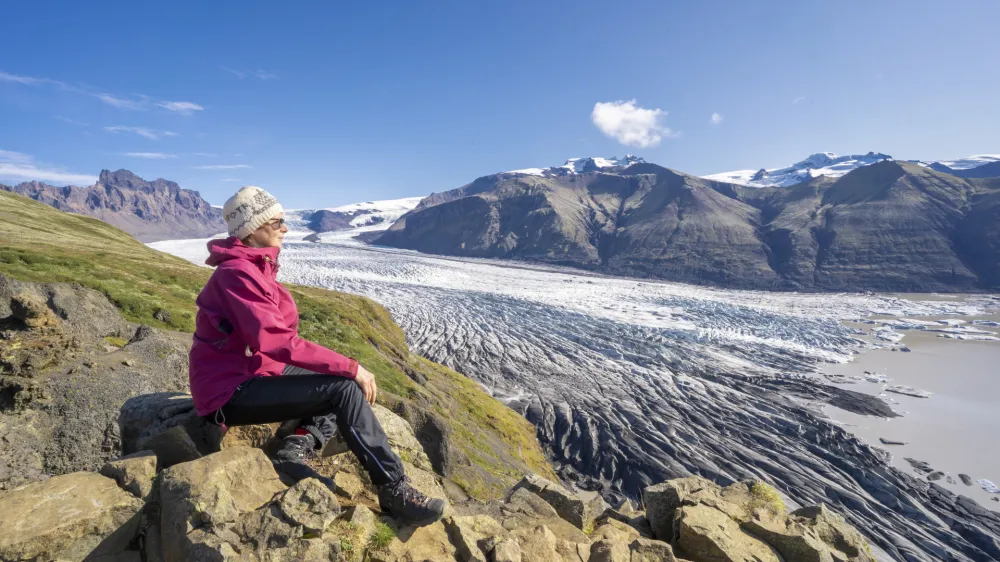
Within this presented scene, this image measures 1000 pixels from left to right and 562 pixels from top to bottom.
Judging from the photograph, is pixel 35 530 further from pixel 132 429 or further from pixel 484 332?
pixel 484 332

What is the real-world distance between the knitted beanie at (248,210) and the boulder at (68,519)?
3.11m

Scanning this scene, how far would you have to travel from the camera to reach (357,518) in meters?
4.75

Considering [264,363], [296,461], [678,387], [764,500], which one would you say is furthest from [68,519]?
[678,387]

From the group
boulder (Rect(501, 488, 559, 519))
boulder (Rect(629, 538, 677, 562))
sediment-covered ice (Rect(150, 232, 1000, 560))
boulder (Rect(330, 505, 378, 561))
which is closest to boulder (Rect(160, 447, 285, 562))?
boulder (Rect(330, 505, 378, 561))

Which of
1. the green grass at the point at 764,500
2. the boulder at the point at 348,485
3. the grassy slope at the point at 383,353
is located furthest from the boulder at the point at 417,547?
the grassy slope at the point at 383,353

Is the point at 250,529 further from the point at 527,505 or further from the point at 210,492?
the point at 527,505

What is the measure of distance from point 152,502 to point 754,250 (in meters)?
179

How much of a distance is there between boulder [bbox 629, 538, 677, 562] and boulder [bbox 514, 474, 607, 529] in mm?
1917

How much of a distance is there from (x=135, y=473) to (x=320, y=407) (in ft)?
7.35

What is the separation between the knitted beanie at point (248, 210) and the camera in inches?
194

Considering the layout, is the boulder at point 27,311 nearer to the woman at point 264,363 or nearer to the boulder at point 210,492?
the woman at point 264,363

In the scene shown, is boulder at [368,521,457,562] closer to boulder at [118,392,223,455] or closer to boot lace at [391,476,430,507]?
boot lace at [391,476,430,507]

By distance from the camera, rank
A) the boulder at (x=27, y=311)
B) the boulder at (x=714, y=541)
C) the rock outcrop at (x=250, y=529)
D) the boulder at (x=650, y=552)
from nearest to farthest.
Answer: the rock outcrop at (x=250, y=529)
the boulder at (x=650, y=552)
the boulder at (x=714, y=541)
the boulder at (x=27, y=311)

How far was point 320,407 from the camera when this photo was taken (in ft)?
16.1
